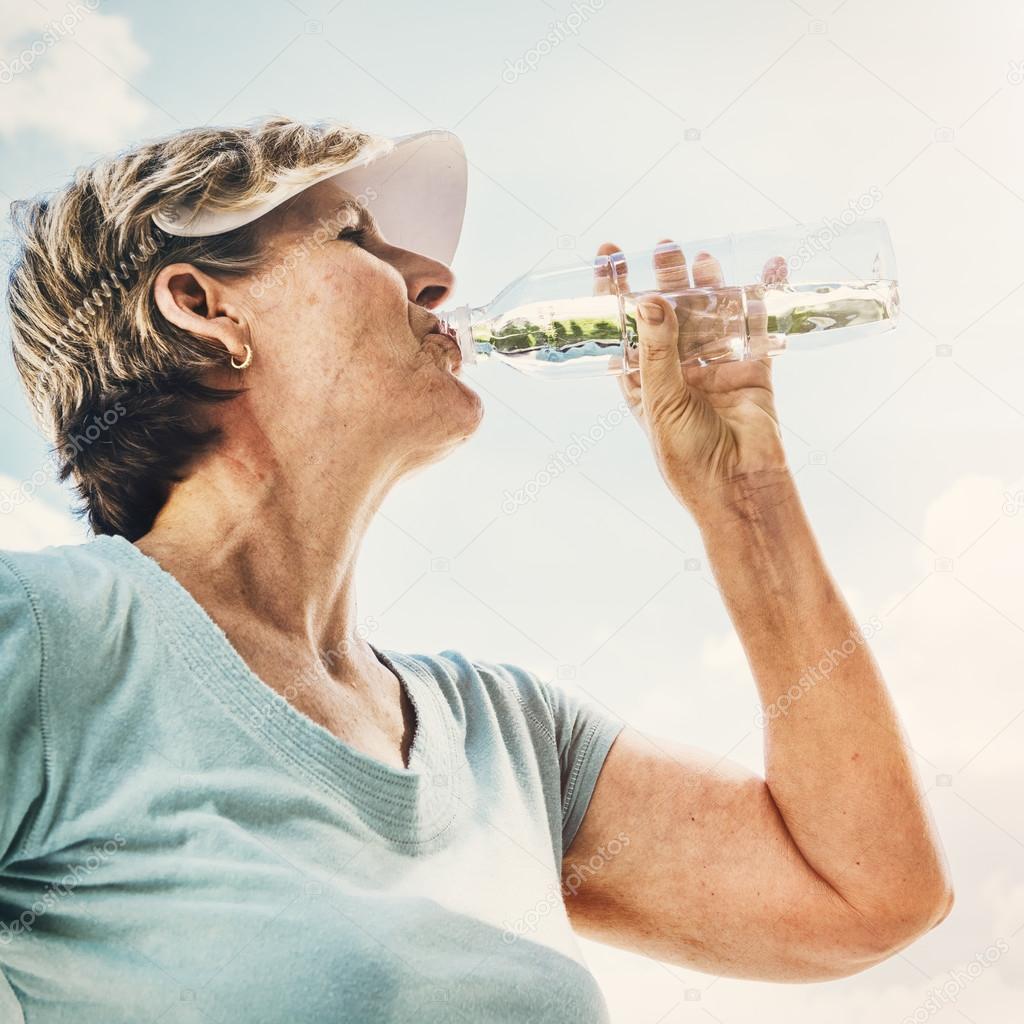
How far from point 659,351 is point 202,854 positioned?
606 mm

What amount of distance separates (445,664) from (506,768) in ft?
0.53

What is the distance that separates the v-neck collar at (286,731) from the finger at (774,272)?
2.21 ft

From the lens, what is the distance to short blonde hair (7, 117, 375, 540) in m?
0.97

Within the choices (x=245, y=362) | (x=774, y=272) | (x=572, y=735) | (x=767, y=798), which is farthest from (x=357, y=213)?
(x=767, y=798)

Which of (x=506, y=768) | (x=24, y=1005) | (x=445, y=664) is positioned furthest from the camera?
(x=445, y=664)

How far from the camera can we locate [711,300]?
1.14 m

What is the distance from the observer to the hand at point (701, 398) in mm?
1025

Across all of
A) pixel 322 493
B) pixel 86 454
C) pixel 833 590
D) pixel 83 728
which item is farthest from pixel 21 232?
pixel 833 590

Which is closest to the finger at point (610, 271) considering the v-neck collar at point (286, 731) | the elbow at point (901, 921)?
the v-neck collar at point (286, 731)

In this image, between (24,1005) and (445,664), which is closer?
(24,1005)

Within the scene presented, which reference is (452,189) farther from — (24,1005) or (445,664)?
(24,1005)

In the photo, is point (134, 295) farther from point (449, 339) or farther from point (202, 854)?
point (202, 854)

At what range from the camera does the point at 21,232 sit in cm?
104

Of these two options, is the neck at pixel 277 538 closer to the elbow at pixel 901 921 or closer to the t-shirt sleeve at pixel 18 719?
the t-shirt sleeve at pixel 18 719
